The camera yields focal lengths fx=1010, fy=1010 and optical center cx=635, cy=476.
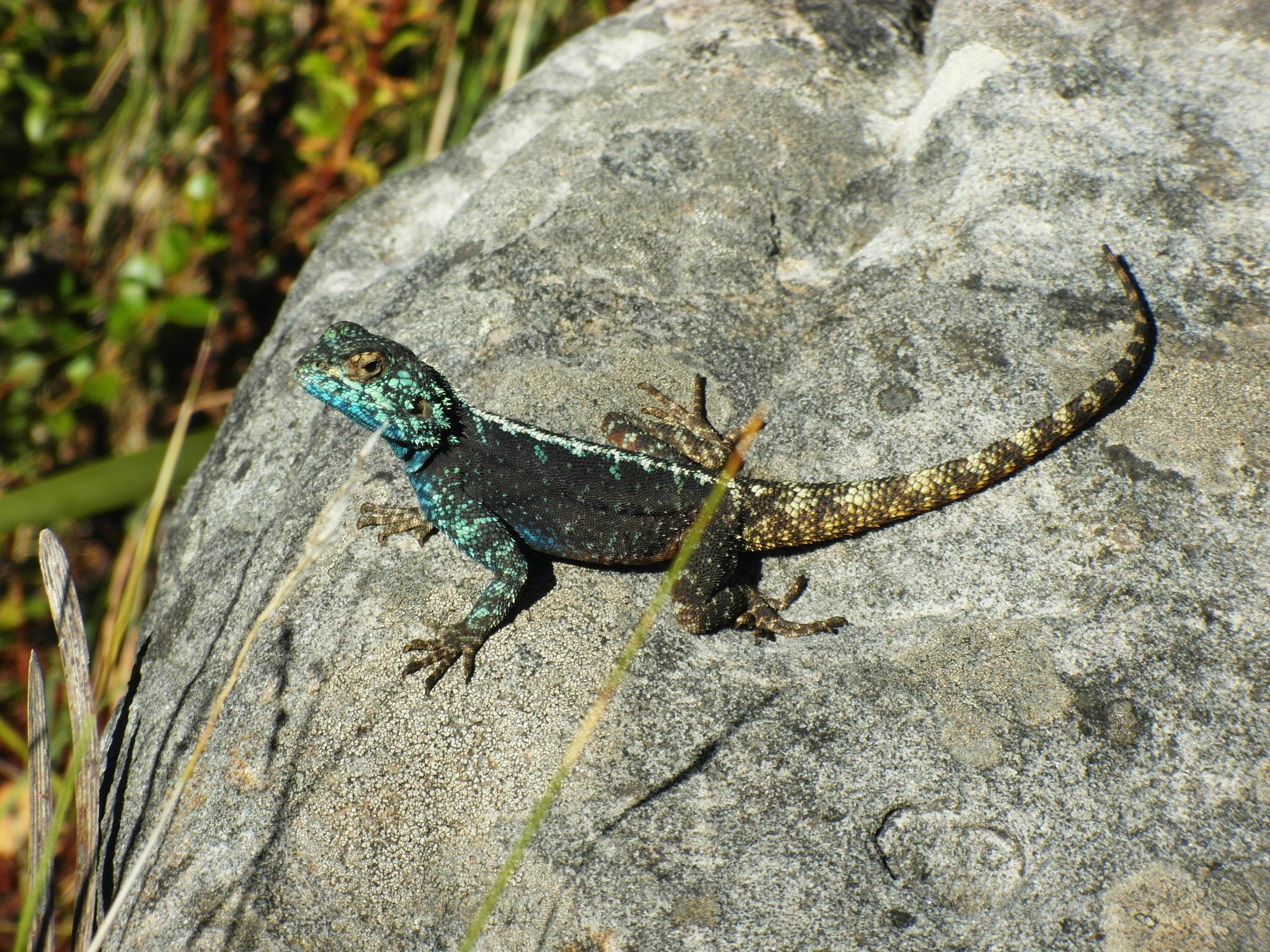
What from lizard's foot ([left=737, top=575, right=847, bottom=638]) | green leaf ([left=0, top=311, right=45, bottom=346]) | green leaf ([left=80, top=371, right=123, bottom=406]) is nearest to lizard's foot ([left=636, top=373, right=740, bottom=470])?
lizard's foot ([left=737, top=575, right=847, bottom=638])

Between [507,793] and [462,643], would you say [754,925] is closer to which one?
[507,793]

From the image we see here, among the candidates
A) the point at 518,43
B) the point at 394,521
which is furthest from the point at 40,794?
the point at 518,43

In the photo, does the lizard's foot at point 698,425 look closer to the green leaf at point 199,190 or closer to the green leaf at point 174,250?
the green leaf at point 174,250

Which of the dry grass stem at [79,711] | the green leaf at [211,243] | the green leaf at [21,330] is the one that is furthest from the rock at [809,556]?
the green leaf at [21,330]

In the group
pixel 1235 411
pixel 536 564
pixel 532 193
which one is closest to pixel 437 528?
pixel 536 564

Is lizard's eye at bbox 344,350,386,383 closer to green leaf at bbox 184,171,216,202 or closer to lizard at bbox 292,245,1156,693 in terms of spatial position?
lizard at bbox 292,245,1156,693

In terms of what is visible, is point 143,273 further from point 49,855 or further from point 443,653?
point 49,855
